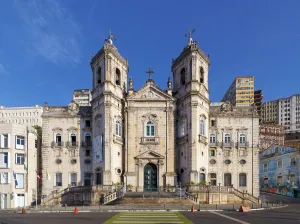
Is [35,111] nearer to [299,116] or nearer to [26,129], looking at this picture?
[26,129]

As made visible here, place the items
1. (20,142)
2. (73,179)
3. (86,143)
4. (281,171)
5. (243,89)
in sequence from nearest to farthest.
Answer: (20,142)
(73,179)
(86,143)
(281,171)
(243,89)

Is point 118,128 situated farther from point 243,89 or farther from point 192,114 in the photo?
point 243,89

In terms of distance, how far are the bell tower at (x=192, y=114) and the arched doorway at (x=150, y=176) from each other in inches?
140

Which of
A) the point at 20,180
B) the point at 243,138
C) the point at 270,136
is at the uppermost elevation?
the point at 270,136

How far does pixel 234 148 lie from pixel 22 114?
102m

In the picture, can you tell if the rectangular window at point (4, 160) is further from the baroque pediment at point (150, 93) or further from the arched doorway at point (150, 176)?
the arched doorway at point (150, 176)

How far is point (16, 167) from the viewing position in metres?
50.2

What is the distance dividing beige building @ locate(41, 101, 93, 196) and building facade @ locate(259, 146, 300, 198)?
3810 cm

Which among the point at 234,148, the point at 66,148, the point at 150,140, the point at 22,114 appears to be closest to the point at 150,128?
the point at 150,140

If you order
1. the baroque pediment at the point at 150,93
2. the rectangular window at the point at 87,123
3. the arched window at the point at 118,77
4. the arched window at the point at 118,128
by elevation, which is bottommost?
the arched window at the point at 118,128

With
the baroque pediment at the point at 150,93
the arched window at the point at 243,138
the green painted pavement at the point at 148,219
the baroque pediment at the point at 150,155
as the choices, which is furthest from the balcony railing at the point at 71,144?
the arched window at the point at 243,138

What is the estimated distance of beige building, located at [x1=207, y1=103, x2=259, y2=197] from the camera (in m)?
52.3

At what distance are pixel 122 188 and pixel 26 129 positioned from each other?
18.6 m

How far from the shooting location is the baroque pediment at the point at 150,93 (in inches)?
→ 2053
